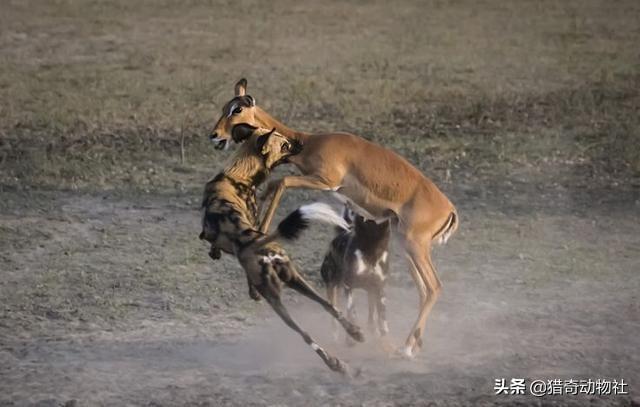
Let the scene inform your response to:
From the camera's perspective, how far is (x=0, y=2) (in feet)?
62.7

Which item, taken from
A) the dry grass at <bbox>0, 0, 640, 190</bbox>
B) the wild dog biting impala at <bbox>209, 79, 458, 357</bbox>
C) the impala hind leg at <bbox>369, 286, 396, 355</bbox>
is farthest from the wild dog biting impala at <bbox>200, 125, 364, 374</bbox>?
the dry grass at <bbox>0, 0, 640, 190</bbox>

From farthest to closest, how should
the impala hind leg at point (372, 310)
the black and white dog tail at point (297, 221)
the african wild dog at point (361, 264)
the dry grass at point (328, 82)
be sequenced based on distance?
1. the dry grass at point (328, 82)
2. the impala hind leg at point (372, 310)
3. the african wild dog at point (361, 264)
4. the black and white dog tail at point (297, 221)

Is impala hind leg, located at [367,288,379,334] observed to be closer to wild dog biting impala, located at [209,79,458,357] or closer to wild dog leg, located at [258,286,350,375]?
wild dog biting impala, located at [209,79,458,357]

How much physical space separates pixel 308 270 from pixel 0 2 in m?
11.5

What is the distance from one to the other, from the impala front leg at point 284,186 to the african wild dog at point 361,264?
40 centimetres

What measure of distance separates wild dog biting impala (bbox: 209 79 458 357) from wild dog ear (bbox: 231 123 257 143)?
0.02 meters

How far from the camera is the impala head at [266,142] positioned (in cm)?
755

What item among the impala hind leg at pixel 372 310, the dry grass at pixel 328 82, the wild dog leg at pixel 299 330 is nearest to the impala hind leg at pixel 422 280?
the impala hind leg at pixel 372 310

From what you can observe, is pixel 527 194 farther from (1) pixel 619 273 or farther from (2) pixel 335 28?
(2) pixel 335 28

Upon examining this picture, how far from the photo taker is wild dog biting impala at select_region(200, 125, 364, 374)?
270 inches

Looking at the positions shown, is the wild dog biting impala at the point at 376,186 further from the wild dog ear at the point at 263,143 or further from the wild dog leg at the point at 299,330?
the wild dog leg at the point at 299,330

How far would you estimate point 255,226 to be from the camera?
7.37 metres

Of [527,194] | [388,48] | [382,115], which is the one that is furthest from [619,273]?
[388,48]

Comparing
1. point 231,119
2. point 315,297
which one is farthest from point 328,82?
point 315,297
